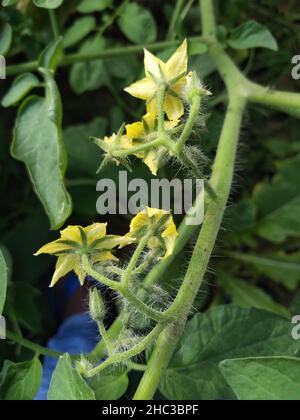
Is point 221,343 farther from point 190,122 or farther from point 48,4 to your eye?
point 48,4

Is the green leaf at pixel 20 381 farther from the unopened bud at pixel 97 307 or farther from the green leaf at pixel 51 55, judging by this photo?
the green leaf at pixel 51 55

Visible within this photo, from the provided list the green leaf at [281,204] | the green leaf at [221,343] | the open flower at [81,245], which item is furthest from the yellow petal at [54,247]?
the green leaf at [281,204]

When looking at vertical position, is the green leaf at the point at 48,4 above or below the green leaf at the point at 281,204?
above

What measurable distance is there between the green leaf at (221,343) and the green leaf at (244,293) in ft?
1.08

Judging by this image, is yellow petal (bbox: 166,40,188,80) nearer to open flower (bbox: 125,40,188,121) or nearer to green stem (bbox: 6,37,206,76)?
open flower (bbox: 125,40,188,121)

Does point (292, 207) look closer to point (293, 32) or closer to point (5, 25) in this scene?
point (293, 32)

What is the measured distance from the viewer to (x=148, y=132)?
648 millimetres

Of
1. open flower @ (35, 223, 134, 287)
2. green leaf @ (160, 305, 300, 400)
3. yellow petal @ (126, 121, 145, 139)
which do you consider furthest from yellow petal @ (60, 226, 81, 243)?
green leaf @ (160, 305, 300, 400)

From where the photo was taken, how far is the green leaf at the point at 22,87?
0.83 meters

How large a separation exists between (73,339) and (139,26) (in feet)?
1.69

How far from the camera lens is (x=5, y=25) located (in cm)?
87
